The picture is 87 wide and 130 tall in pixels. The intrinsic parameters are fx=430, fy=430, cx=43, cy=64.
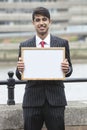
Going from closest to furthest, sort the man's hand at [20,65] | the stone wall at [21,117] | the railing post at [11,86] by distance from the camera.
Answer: the man's hand at [20,65]
the stone wall at [21,117]
the railing post at [11,86]

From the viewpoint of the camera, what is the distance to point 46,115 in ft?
10.7

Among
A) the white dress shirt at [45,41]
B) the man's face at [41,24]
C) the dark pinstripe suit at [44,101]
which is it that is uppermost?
the man's face at [41,24]

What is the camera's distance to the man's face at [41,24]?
3268mm

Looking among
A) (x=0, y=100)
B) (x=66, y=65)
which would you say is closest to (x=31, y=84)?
(x=66, y=65)

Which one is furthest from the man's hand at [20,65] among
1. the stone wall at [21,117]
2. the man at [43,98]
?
the stone wall at [21,117]

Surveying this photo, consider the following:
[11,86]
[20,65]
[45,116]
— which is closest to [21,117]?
[11,86]

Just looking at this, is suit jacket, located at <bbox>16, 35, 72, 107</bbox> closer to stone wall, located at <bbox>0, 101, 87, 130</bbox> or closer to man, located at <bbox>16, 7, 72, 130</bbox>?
man, located at <bbox>16, 7, 72, 130</bbox>

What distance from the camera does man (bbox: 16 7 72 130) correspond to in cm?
326

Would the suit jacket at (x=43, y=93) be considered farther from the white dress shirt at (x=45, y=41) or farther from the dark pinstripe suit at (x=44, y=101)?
the white dress shirt at (x=45, y=41)

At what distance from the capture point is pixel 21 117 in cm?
425

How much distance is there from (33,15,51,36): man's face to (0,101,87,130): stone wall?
3.97ft

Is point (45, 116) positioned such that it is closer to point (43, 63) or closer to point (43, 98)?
point (43, 98)

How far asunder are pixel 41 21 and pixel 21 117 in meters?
Answer: 1.30

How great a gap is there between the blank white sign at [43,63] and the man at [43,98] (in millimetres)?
39
